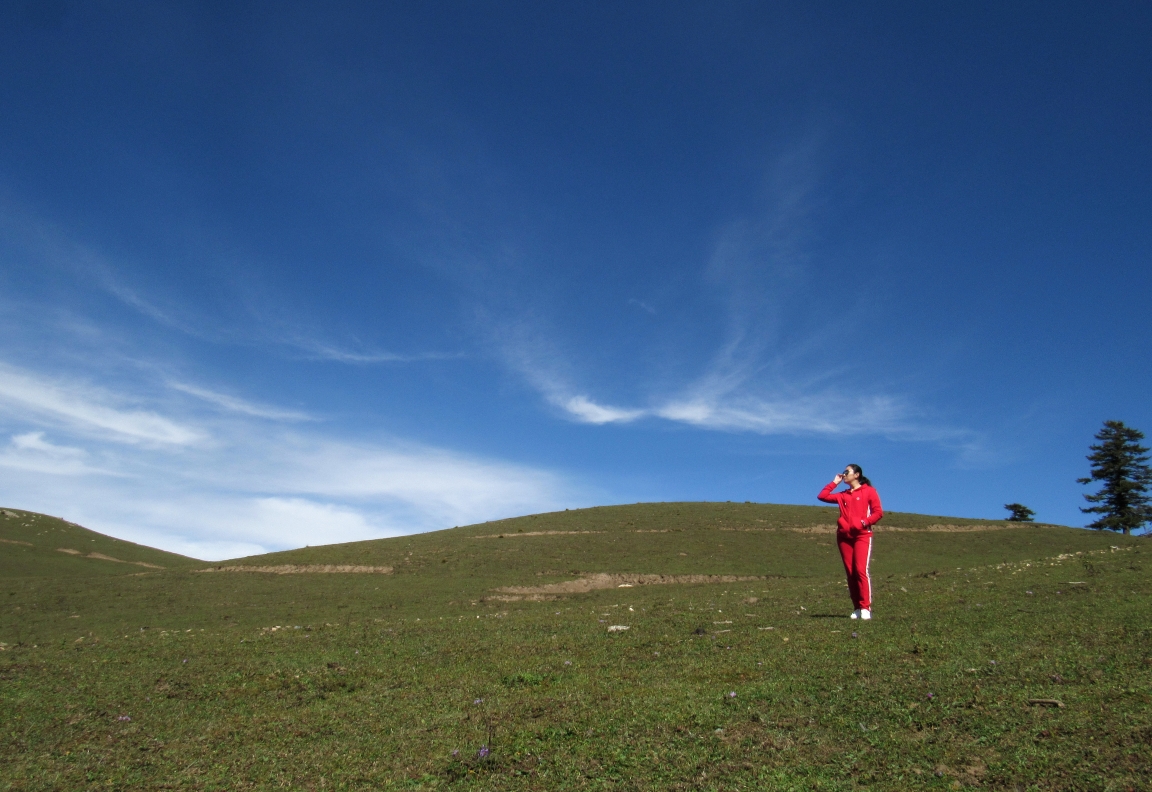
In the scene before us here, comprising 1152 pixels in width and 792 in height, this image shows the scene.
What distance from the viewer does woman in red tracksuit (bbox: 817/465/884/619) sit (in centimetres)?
1282

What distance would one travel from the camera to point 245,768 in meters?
6.85

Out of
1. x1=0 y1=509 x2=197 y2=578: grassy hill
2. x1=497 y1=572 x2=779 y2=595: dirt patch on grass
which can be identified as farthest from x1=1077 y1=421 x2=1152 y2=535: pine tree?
x1=0 y1=509 x2=197 y2=578: grassy hill

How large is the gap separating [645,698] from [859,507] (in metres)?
7.28

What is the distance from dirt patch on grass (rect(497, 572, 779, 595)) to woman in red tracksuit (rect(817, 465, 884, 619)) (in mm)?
20606

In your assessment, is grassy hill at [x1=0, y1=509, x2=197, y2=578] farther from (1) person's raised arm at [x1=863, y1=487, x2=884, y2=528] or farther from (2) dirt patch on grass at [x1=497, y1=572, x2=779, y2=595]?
(1) person's raised arm at [x1=863, y1=487, x2=884, y2=528]

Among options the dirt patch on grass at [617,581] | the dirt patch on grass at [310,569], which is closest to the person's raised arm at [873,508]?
the dirt patch on grass at [617,581]

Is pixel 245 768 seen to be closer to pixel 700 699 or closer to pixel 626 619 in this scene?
pixel 700 699

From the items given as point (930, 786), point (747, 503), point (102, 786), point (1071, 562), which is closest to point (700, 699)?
point (930, 786)

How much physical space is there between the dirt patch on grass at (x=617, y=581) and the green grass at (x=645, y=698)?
14.0 meters

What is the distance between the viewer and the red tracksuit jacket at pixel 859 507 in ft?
42.7

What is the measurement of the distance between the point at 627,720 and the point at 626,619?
8.83 metres

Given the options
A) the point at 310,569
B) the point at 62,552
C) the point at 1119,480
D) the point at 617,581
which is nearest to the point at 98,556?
the point at 62,552

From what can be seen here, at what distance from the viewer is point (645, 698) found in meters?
8.05

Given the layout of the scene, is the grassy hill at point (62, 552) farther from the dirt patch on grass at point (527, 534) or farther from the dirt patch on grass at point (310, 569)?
the dirt patch on grass at point (527, 534)
